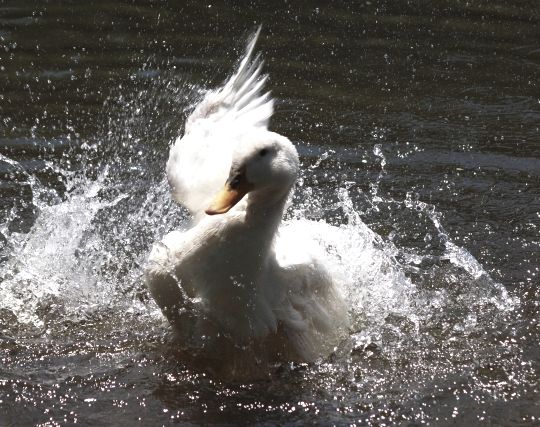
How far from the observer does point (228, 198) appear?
4.68 meters

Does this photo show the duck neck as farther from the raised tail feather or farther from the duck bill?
the raised tail feather

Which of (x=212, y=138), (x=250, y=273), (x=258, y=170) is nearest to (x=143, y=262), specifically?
(x=212, y=138)

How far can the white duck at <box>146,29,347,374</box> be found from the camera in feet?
15.3

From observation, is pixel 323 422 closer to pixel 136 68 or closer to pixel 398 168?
pixel 398 168

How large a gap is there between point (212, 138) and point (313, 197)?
4.64ft

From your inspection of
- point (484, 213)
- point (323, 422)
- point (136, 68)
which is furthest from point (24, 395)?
point (136, 68)

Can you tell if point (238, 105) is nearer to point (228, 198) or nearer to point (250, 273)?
point (228, 198)

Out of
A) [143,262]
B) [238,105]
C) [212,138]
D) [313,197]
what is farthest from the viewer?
[313,197]

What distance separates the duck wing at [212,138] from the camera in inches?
214

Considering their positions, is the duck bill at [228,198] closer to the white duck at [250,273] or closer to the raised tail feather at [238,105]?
the white duck at [250,273]

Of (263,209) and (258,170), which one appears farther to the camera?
(263,209)

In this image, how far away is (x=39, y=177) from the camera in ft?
22.7

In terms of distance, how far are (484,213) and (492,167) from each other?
69 centimetres

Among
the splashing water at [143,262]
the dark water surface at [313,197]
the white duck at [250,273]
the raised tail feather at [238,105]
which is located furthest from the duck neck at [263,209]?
the raised tail feather at [238,105]
